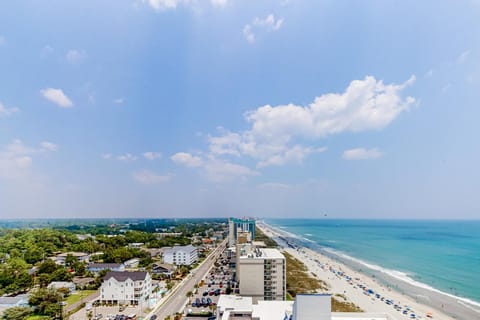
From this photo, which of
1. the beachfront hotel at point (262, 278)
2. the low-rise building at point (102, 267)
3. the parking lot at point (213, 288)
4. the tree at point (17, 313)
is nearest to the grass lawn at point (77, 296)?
the tree at point (17, 313)

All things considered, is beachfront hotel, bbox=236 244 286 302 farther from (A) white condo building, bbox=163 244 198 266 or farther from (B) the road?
(A) white condo building, bbox=163 244 198 266

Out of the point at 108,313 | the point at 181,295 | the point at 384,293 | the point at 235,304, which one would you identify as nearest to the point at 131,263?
the point at 181,295

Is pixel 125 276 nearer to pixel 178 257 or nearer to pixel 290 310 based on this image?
pixel 290 310

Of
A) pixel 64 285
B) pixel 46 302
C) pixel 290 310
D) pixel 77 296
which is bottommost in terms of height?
pixel 77 296

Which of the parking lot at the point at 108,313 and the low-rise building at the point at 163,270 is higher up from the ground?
the parking lot at the point at 108,313

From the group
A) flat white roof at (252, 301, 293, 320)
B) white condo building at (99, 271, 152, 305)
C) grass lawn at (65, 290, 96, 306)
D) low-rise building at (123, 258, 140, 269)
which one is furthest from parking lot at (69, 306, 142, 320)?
low-rise building at (123, 258, 140, 269)

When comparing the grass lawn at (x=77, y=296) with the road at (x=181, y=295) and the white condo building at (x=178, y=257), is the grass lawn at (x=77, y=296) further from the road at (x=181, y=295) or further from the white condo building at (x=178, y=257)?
the white condo building at (x=178, y=257)
